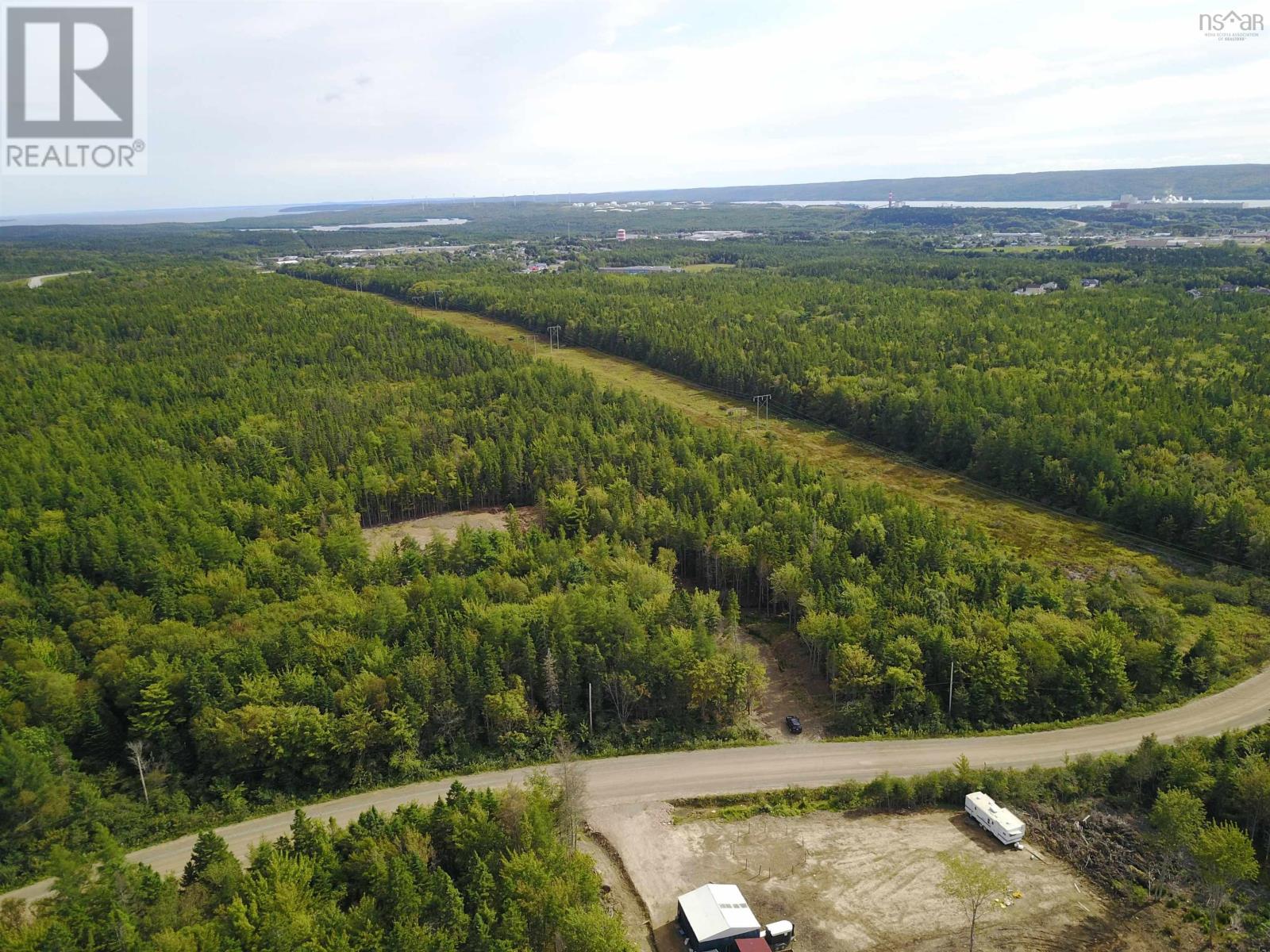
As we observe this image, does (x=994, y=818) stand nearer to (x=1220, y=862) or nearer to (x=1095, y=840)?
(x=1095, y=840)

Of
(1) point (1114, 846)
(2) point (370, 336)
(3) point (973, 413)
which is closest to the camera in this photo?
(1) point (1114, 846)

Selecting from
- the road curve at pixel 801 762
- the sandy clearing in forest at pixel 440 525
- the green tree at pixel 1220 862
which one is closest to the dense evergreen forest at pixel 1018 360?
the road curve at pixel 801 762

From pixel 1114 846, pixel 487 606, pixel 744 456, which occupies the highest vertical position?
pixel 744 456

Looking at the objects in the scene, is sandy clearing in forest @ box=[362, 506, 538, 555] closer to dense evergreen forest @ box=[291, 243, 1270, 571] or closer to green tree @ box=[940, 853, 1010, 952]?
dense evergreen forest @ box=[291, 243, 1270, 571]

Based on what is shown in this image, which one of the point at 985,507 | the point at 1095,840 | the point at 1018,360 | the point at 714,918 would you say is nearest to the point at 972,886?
the point at 1095,840

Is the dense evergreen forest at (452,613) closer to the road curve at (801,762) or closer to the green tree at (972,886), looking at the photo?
the road curve at (801,762)

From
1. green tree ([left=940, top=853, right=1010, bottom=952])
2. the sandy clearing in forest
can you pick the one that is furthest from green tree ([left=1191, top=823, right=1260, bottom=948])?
the sandy clearing in forest

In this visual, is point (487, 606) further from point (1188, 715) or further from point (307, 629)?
point (1188, 715)

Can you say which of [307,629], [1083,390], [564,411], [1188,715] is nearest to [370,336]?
[564,411]
